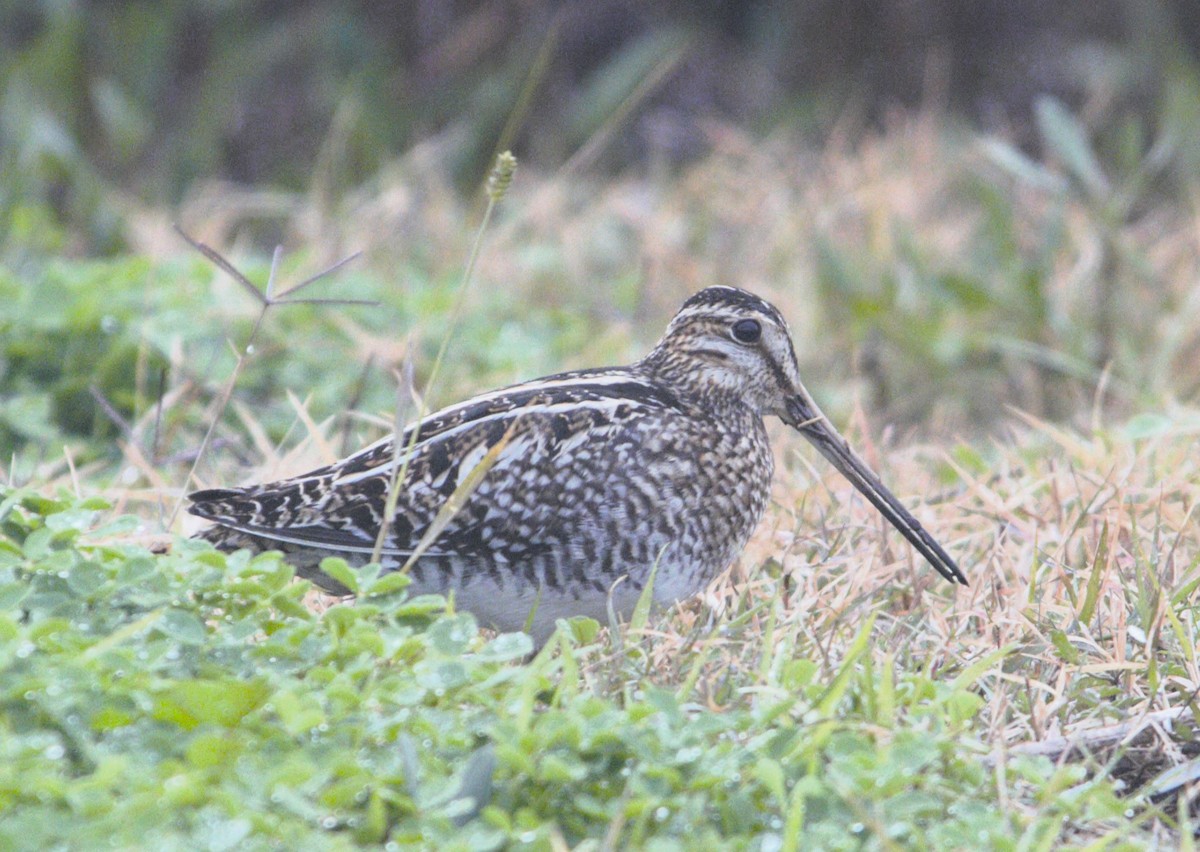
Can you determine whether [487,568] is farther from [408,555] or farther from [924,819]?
[924,819]

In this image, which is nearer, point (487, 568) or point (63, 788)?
point (63, 788)

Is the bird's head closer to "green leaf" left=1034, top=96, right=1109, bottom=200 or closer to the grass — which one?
the grass

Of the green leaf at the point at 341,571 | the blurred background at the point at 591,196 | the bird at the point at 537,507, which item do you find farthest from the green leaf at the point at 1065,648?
the blurred background at the point at 591,196

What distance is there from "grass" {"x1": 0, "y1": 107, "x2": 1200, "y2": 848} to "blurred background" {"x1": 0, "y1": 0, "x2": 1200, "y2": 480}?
0.09ft

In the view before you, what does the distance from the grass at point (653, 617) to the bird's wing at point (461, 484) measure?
0.19 meters

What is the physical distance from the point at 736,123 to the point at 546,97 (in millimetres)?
898

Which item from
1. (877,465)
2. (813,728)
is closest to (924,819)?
(813,728)

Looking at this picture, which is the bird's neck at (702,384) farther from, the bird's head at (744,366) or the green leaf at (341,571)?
the green leaf at (341,571)

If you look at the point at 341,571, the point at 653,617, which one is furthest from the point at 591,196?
the point at 341,571

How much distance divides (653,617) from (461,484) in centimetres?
47

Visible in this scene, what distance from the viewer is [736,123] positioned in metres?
7.30

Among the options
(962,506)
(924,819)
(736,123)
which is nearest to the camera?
(924,819)

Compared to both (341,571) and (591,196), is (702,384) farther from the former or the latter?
(591,196)

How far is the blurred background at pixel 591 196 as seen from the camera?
434 cm
